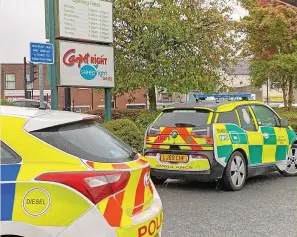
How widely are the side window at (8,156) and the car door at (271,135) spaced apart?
5.73 metres

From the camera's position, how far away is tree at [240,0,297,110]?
22138 millimetres

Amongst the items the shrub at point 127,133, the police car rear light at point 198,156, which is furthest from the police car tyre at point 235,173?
the shrub at point 127,133

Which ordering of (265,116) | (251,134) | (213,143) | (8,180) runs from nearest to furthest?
(8,180), (213,143), (251,134), (265,116)

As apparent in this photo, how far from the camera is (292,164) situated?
29.0 ft

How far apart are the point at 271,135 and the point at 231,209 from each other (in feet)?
8.14

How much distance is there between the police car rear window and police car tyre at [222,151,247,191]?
757 millimetres

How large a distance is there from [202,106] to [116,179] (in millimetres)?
4622

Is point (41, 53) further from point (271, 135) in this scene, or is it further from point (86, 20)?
point (271, 135)

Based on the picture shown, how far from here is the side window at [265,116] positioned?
27.0 feet

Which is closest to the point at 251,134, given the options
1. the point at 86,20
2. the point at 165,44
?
the point at 86,20

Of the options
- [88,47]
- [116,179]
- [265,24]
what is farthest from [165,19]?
[116,179]

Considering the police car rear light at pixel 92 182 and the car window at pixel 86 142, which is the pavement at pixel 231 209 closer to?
the car window at pixel 86 142

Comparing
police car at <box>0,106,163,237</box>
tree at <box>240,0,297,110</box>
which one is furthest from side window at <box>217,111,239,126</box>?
tree at <box>240,0,297,110</box>

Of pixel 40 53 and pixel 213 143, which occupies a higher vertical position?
pixel 40 53
